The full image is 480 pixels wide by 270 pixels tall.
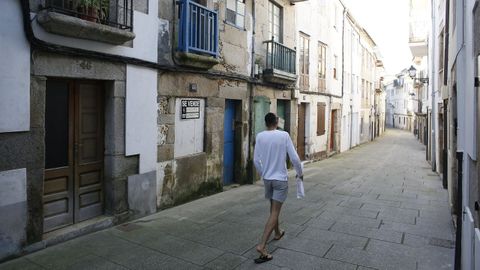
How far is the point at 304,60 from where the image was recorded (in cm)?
1396

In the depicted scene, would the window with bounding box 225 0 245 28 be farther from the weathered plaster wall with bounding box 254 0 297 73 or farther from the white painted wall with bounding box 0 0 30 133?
the white painted wall with bounding box 0 0 30 133

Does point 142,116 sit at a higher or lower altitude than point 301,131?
higher

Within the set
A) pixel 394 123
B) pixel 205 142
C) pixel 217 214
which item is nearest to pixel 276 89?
pixel 205 142

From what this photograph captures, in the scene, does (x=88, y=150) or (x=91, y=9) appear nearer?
(x=91, y=9)

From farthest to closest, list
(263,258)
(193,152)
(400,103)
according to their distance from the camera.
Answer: (400,103) → (193,152) → (263,258)

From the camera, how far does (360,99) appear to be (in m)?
26.1

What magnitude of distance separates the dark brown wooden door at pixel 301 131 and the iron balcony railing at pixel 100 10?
352 inches

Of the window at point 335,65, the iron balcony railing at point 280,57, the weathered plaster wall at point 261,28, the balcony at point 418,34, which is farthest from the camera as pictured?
the window at point 335,65

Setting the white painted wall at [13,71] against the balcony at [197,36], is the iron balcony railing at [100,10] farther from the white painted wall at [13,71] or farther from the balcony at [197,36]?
the balcony at [197,36]

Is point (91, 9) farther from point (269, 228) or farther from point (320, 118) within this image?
point (320, 118)

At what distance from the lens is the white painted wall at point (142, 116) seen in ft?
Answer: 19.3

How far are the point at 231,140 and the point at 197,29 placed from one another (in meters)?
3.23

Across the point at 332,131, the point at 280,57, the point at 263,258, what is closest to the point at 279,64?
the point at 280,57

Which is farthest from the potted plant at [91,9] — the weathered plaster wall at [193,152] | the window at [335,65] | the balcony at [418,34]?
the balcony at [418,34]
